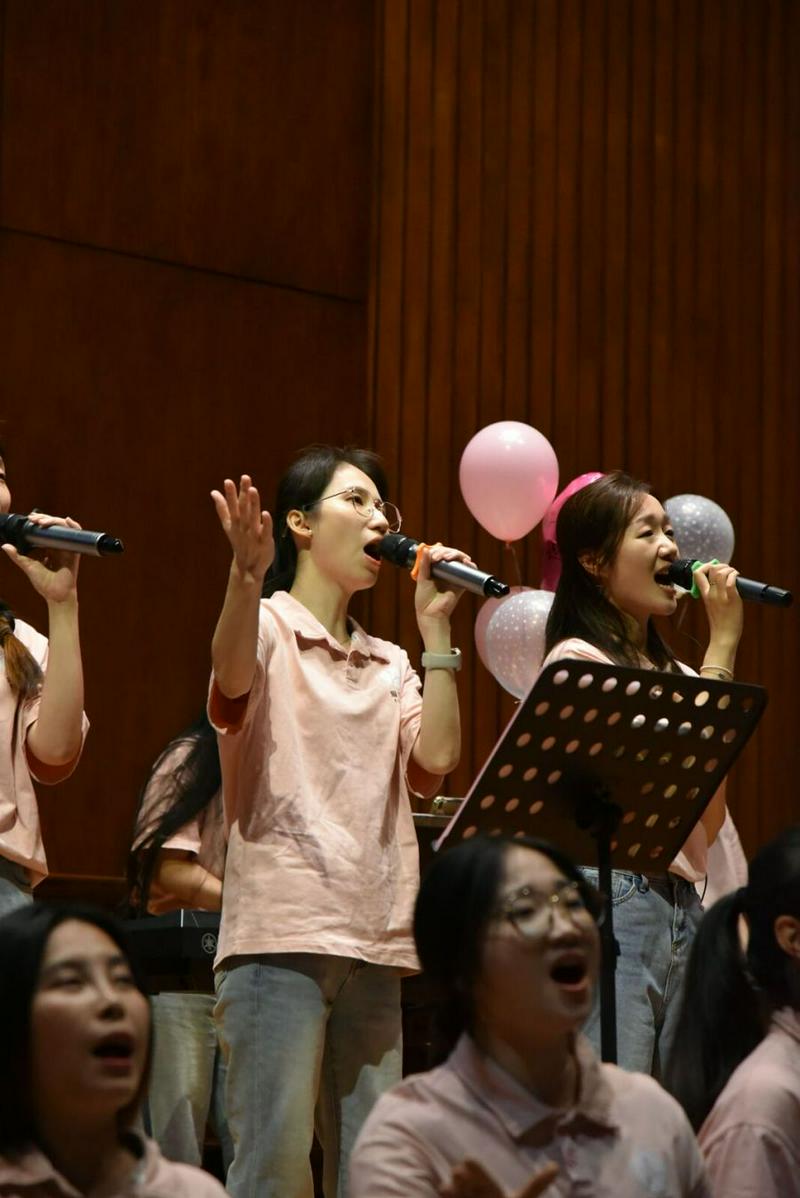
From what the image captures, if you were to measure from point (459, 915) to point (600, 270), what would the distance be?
418 centimetres

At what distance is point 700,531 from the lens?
4.36 m

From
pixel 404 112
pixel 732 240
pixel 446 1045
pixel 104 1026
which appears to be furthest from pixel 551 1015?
pixel 732 240

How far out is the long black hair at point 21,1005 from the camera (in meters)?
1.72

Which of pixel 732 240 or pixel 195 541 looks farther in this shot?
pixel 732 240

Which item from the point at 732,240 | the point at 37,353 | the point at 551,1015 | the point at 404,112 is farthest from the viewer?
the point at 732,240

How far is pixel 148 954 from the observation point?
141 inches

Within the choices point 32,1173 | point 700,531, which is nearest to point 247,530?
point 32,1173

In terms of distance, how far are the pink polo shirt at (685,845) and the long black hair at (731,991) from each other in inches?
29.0

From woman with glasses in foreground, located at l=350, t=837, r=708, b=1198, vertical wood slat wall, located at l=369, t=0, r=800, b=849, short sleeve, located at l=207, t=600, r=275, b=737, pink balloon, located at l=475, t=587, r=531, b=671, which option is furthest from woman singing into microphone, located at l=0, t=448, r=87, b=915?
vertical wood slat wall, located at l=369, t=0, r=800, b=849

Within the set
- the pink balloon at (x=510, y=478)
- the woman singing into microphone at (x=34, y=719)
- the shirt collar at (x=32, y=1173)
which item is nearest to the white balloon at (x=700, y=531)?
the pink balloon at (x=510, y=478)

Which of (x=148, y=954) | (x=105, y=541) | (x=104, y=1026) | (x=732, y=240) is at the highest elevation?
(x=732, y=240)

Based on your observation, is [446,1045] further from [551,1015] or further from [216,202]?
[216,202]

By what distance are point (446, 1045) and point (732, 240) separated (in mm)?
4540

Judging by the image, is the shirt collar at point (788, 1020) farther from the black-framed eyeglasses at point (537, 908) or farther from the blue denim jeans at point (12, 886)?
the blue denim jeans at point (12, 886)
